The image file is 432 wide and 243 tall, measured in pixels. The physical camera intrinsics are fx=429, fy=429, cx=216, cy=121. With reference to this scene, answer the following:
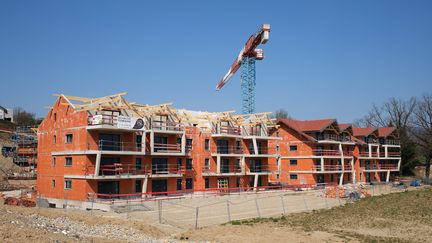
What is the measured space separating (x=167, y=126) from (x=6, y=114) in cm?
7982

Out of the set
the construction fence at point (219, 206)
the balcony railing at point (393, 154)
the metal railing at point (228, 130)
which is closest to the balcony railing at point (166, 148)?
the construction fence at point (219, 206)

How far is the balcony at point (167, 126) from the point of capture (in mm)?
44688

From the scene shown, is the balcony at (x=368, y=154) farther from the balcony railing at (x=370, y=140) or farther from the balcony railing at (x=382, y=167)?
the balcony railing at (x=370, y=140)

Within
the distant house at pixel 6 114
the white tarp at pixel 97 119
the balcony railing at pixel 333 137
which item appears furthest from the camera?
the distant house at pixel 6 114

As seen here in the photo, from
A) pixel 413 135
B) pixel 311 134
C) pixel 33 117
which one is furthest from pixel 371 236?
pixel 33 117

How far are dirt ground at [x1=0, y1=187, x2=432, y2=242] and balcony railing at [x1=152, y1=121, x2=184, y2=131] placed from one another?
42.6 ft

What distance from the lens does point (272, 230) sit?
25797mm

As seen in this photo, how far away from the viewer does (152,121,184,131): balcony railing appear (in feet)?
147

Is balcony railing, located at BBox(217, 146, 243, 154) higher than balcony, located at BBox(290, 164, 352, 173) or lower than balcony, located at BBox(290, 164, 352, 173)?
higher

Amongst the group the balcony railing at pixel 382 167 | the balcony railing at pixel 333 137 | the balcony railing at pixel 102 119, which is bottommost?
the balcony railing at pixel 382 167

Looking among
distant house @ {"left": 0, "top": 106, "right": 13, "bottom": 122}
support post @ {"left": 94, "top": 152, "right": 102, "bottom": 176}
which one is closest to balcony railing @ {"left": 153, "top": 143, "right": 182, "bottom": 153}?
support post @ {"left": 94, "top": 152, "right": 102, "bottom": 176}

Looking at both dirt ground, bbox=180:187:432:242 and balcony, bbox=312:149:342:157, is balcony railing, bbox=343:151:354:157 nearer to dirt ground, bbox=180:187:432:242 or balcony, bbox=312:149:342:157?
balcony, bbox=312:149:342:157

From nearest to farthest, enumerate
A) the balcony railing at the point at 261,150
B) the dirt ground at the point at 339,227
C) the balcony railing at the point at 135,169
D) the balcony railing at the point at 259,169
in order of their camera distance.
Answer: the dirt ground at the point at 339,227 < the balcony railing at the point at 135,169 < the balcony railing at the point at 259,169 < the balcony railing at the point at 261,150

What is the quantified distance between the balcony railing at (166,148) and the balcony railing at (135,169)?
162 centimetres
